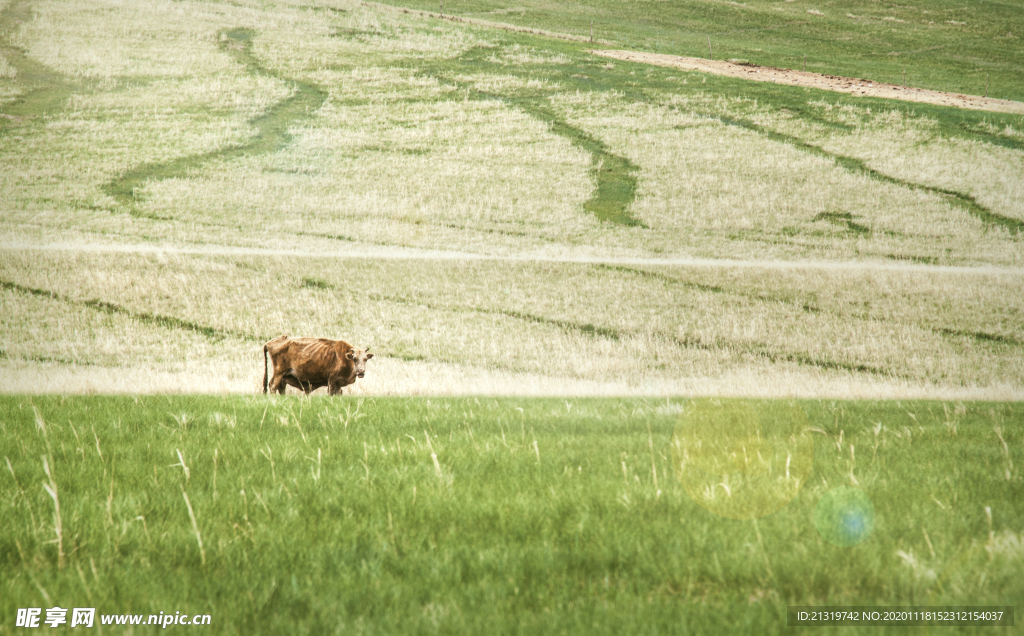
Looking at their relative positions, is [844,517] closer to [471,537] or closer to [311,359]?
[471,537]

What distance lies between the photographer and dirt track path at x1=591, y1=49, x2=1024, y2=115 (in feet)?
220

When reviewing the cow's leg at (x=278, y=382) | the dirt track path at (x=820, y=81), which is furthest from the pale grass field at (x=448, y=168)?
the cow's leg at (x=278, y=382)

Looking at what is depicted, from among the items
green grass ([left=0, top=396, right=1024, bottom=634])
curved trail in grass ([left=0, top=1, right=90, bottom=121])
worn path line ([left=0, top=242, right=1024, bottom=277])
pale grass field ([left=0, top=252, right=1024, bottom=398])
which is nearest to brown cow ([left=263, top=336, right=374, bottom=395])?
pale grass field ([left=0, top=252, right=1024, bottom=398])

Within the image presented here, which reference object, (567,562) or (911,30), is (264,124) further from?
(911,30)

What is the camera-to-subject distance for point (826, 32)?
108062mm

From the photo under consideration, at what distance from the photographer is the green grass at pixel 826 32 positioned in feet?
276

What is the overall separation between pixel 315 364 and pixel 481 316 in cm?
1407

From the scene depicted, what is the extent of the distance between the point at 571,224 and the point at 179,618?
122 ft

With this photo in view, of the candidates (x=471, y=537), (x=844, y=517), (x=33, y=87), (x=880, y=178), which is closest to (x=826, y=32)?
(x=880, y=178)

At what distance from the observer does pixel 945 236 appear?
38125 millimetres

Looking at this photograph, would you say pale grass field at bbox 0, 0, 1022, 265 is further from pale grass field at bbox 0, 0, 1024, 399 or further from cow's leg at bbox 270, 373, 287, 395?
cow's leg at bbox 270, 373, 287, 395

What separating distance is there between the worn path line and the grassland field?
341mm

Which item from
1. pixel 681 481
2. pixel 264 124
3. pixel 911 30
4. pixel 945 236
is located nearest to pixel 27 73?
pixel 264 124

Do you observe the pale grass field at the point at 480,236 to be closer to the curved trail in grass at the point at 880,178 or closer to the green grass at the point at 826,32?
the curved trail in grass at the point at 880,178
